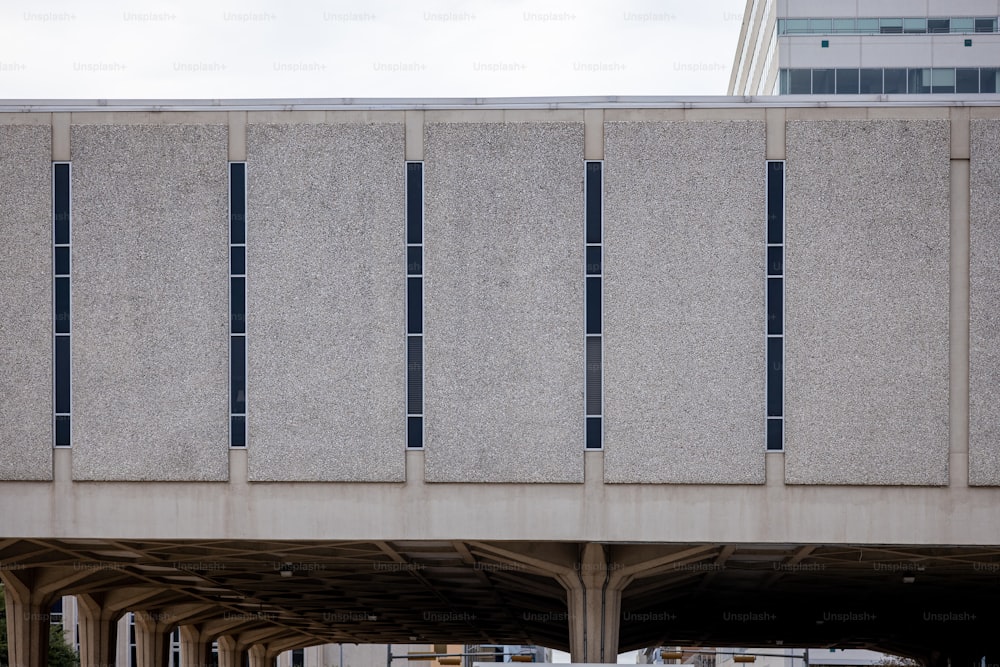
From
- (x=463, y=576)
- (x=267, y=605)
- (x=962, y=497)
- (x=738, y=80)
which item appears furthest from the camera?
(x=738, y=80)

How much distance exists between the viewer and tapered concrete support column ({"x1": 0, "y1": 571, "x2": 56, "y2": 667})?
3675cm

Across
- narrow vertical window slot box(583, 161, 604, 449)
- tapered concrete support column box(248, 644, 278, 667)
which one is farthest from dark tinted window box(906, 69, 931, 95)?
narrow vertical window slot box(583, 161, 604, 449)

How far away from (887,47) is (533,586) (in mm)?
50885

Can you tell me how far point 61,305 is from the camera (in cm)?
2773

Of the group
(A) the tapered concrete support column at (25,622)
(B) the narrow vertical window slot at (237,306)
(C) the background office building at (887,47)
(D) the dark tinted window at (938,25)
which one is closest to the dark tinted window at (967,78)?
(C) the background office building at (887,47)

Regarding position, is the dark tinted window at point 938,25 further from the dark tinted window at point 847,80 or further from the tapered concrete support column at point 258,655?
the tapered concrete support column at point 258,655

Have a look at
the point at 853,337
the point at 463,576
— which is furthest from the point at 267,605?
the point at 853,337

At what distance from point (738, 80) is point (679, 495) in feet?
259

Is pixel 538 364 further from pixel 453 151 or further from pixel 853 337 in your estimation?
pixel 853 337

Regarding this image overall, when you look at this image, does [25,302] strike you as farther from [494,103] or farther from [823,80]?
[823,80]

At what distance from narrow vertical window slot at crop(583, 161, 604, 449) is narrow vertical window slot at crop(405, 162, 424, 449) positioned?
3.45 metres

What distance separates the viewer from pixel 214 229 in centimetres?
2753

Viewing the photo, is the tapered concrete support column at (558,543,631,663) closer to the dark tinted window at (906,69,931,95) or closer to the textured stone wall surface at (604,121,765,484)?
the textured stone wall surface at (604,121,765,484)

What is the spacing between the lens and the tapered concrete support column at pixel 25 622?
36.8 meters
